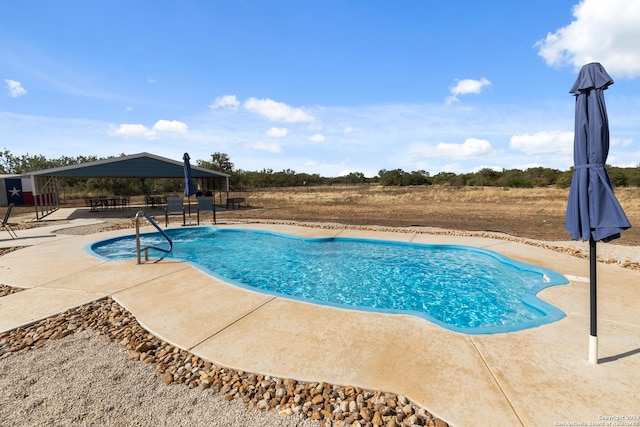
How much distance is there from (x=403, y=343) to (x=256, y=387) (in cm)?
151

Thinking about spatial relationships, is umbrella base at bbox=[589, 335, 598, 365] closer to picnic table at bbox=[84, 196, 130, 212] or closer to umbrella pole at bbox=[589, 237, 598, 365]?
umbrella pole at bbox=[589, 237, 598, 365]

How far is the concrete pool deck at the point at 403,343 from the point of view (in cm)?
220

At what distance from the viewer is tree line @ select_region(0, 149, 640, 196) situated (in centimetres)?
3450

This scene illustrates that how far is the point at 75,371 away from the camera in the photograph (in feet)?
8.48

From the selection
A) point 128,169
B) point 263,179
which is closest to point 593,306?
point 128,169

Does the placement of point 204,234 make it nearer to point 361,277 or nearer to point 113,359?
point 361,277

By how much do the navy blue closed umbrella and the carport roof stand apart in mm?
17805

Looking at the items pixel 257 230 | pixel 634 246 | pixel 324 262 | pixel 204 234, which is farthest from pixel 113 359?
pixel 634 246

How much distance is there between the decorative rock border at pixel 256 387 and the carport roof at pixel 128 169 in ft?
50.0

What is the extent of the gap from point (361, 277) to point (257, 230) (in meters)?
5.01

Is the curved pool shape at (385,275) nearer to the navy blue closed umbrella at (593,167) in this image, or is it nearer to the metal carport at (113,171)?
the navy blue closed umbrella at (593,167)

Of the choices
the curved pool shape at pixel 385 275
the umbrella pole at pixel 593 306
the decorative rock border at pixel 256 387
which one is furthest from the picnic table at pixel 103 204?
the umbrella pole at pixel 593 306

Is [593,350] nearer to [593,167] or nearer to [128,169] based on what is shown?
[593,167]


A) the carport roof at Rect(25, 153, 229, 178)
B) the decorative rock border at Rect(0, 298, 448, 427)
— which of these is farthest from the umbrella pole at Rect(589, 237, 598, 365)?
the carport roof at Rect(25, 153, 229, 178)
